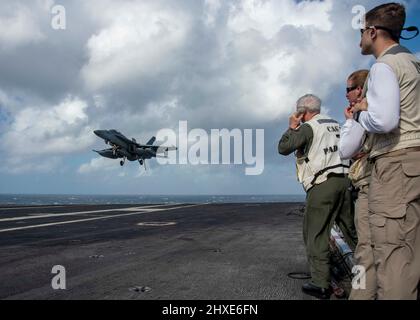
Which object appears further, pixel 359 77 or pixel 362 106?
pixel 359 77

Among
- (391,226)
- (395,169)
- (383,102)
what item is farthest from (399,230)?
(383,102)

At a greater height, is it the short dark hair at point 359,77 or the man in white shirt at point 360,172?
the short dark hair at point 359,77

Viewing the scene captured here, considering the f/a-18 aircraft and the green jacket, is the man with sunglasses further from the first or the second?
the f/a-18 aircraft

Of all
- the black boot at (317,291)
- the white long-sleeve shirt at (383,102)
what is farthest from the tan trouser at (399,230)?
the black boot at (317,291)

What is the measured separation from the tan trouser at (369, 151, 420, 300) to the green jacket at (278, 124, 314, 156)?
1612mm

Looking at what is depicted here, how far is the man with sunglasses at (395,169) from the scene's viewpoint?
245 centimetres

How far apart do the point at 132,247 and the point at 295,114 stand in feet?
14.6

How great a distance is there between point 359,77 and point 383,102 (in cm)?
172

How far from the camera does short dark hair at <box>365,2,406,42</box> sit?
9.07 feet

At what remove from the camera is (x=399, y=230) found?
246 centimetres

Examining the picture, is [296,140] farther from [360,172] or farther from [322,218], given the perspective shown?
[322,218]

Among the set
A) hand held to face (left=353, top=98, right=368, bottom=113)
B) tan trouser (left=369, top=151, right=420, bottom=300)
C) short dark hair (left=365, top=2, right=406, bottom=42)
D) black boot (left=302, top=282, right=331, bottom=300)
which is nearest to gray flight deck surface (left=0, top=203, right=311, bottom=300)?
black boot (left=302, top=282, right=331, bottom=300)

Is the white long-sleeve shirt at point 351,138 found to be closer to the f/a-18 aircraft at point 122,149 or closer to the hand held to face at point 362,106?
the hand held to face at point 362,106

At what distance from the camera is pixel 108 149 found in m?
48.7
